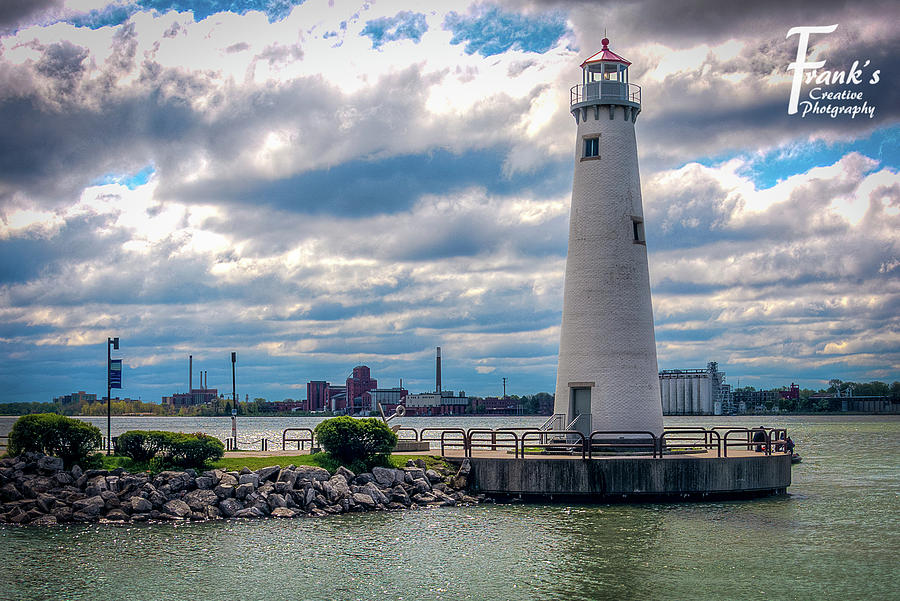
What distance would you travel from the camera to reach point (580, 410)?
3388 centimetres

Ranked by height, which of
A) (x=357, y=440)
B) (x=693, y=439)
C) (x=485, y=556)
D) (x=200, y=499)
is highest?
(x=357, y=440)

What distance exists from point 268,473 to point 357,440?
10.2 ft

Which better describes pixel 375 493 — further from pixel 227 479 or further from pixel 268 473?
pixel 227 479

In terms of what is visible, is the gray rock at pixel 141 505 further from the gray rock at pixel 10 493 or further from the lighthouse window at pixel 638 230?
the lighthouse window at pixel 638 230

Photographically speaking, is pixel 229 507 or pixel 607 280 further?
pixel 607 280

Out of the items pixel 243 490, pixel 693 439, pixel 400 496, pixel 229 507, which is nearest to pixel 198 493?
pixel 229 507

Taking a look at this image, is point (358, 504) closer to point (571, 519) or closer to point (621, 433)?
point (571, 519)

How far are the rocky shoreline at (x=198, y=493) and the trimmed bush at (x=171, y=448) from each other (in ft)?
4.19

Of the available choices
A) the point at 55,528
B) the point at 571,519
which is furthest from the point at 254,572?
the point at 571,519

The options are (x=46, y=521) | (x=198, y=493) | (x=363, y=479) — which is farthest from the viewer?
(x=363, y=479)

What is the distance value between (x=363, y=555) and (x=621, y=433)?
1130 centimetres

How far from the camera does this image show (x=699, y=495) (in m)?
30.3

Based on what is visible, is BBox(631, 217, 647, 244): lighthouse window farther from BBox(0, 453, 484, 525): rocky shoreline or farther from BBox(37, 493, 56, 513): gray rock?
BBox(37, 493, 56, 513): gray rock

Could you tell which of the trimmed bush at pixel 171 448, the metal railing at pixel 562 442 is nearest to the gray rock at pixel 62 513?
the trimmed bush at pixel 171 448
